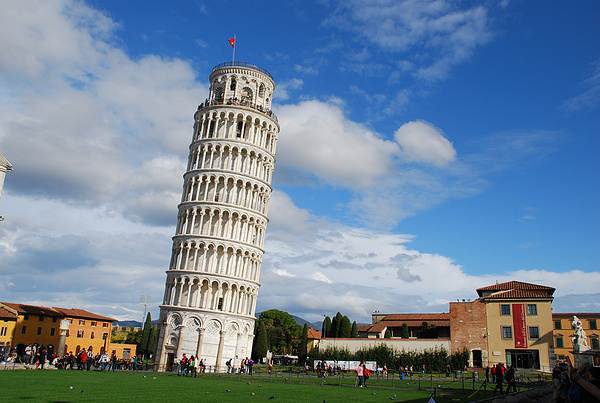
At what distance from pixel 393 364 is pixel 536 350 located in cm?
1645

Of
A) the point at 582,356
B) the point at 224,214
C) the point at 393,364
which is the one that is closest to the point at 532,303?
the point at 582,356

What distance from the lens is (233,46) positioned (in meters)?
66.9

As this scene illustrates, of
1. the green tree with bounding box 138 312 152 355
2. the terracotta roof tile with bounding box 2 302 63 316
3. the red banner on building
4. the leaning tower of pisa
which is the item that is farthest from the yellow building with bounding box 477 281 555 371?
the terracotta roof tile with bounding box 2 302 63 316

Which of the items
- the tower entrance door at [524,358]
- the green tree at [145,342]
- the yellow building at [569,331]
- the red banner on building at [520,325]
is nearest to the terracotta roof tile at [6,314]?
the green tree at [145,342]

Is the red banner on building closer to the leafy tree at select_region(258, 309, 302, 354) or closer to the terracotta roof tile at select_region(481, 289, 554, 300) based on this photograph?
the terracotta roof tile at select_region(481, 289, 554, 300)

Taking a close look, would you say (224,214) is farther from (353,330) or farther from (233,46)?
(353,330)

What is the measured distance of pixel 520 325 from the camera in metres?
54.9

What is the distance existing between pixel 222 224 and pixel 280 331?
1619 inches

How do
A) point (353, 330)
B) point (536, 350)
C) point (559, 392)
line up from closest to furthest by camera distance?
point (559, 392) → point (536, 350) → point (353, 330)

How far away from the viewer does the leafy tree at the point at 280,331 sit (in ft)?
303

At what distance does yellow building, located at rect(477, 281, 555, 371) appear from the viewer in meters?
53.2

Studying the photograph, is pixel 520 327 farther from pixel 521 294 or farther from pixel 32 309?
pixel 32 309

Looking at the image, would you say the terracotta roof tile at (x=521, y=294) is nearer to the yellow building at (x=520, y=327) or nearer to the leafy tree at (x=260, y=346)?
the yellow building at (x=520, y=327)

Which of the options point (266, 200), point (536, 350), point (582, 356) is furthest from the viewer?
point (266, 200)
